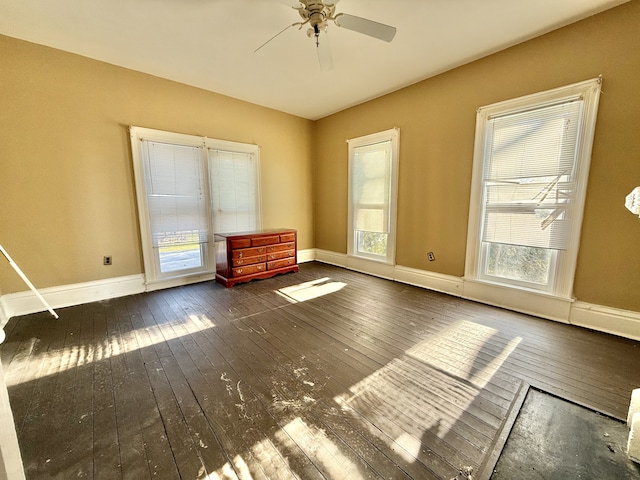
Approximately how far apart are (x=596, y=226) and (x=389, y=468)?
2.85m

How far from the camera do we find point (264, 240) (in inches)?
162

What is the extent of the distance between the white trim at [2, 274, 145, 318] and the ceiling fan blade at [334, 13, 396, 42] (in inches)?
147

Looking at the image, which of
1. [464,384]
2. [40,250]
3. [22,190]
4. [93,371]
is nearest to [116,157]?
[22,190]

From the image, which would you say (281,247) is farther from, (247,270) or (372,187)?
(372,187)

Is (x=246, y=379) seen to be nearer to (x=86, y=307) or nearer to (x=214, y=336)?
(x=214, y=336)

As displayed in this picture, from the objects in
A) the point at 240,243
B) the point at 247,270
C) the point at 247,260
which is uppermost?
the point at 240,243

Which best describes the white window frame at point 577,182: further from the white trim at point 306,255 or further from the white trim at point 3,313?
the white trim at point 3,313

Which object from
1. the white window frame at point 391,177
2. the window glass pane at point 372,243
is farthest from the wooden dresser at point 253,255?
the white window frame at point 391,177

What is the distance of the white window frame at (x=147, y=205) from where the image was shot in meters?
3.39

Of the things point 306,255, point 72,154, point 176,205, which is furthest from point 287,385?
point 306,255

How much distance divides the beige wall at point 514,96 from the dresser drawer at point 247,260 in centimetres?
214

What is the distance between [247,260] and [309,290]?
1066 mm

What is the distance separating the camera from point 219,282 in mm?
4000

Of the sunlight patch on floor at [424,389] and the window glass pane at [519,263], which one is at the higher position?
the window glass pane at [519,263]
